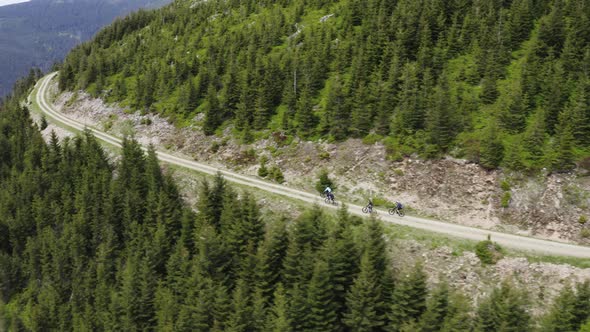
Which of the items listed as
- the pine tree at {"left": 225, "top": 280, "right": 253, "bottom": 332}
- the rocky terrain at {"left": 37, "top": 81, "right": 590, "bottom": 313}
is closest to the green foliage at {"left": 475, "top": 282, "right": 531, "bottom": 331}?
the rocky terrain at {"left": 37, "top": 81, "right": 590, "bottom": 313}

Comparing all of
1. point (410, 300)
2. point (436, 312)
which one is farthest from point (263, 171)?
point (436, 312)

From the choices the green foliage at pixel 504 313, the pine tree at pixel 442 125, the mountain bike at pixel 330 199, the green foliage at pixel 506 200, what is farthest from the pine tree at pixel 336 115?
the green foliage at pixel 504 313

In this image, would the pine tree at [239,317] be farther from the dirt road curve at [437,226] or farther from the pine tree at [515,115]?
the pine tree at [515,115]

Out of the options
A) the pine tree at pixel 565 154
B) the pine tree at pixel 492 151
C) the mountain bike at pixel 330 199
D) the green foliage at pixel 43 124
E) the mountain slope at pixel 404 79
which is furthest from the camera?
the green foliage at pixel 43 124

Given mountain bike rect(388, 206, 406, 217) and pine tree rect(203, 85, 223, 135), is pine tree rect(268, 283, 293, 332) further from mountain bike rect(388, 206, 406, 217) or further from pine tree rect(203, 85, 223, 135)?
pine tree rect(203, 85, 223, 135)

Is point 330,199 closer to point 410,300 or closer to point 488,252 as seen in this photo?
point 410,300

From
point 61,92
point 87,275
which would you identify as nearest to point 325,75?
point 87,275
